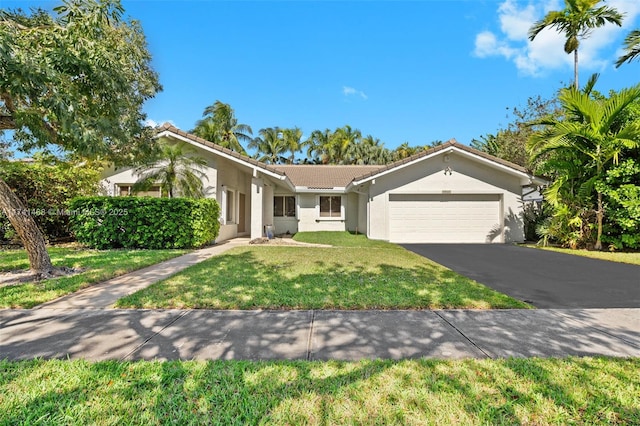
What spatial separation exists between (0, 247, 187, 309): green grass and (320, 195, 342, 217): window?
1000 centimetres

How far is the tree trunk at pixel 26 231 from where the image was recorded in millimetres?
5988

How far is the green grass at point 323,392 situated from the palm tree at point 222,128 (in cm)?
2741

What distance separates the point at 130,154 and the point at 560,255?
13.4m

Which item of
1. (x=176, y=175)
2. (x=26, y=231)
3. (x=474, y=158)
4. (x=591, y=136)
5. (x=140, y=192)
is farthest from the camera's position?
(x=474, y=158)

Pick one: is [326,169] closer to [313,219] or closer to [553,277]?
[313,219]

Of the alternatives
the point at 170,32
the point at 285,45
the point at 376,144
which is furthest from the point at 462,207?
the point at 376,144

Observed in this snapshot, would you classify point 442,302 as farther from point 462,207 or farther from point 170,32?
point 170,32

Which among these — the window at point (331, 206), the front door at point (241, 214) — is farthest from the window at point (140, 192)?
the window at point (331, 206)

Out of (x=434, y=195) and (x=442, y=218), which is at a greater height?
(x=434, y=195)

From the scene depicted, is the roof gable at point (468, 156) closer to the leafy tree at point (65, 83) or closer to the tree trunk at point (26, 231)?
the leafy tree at point (65, 83)

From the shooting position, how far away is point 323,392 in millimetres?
2305

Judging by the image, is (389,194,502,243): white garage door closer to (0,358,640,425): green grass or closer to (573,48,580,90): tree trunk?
(573,48,580,90): tree trunk

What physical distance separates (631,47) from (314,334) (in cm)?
1795

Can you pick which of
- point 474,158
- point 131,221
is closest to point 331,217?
point 474,158
